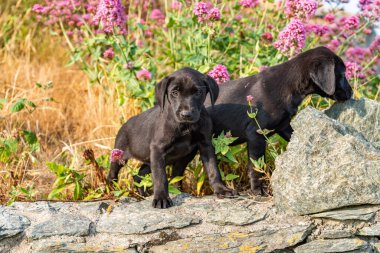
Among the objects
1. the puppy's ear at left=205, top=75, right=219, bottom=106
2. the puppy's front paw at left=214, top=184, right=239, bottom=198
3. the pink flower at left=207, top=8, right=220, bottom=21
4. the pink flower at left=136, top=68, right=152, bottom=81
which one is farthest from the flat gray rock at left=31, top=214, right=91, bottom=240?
the pink flower at left=207, top=8, right=220, bottom=21

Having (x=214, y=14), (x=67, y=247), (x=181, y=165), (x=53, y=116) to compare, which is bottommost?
(x=53, y=116)

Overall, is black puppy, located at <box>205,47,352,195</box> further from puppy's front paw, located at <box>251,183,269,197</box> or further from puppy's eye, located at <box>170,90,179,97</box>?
puppy's eye, located at <box>170,90,179,97</box>

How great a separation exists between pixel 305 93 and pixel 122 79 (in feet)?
6.92

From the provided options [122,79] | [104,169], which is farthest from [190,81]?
[122,79]

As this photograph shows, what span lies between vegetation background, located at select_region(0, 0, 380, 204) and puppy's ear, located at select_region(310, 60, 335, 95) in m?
0.60

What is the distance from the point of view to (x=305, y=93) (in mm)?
5430

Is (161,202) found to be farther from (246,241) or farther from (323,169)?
(323,169)

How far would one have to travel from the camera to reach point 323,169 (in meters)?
4.75

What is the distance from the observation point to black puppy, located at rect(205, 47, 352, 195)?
5.27 meters

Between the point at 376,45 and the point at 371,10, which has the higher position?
the point at 371,10

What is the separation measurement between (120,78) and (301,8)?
200 centimetres

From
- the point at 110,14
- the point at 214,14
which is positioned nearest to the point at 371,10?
the point at 214,14

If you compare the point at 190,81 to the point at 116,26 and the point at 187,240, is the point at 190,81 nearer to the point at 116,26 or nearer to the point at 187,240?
the point at 187,240

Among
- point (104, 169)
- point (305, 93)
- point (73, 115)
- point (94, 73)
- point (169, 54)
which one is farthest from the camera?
point (73, 115)
